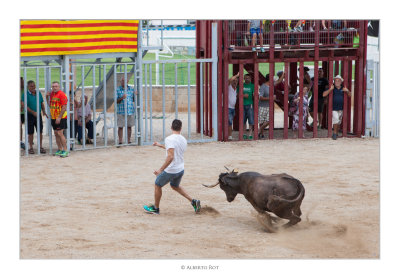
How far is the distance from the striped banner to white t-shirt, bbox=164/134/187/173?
20.3 feet

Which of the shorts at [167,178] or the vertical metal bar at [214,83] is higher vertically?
the vertical metal bar at [214,83]

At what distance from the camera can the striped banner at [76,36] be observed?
1546 cm

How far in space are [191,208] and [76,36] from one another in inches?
242

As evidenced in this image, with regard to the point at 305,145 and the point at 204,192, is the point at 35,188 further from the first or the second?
the point at 305,145

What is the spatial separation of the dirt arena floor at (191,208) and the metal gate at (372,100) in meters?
1.42

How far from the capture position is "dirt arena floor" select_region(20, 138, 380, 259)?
895 centimetres

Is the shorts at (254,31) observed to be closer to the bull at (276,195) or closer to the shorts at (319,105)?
the shorts at (319,105)

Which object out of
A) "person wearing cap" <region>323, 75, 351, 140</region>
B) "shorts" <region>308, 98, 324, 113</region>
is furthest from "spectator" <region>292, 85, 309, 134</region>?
"shorts" <region>308, 98, 324, 113</region>

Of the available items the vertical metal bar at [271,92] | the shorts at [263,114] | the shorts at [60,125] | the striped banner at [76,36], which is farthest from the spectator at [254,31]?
the shorts at [60,125]

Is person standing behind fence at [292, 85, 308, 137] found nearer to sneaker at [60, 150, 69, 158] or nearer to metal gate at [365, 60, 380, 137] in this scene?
metal gate at [365, 60, 380, 137]

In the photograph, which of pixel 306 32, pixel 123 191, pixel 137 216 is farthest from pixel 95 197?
pixel 306 32

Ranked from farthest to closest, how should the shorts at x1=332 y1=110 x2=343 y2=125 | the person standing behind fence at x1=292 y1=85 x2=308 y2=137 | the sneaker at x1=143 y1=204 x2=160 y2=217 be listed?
the person standing behind fence at x1=292 y1=85 x2=308 y2=137, the shorts at x1=332 y1=110 x2=343 y2=125, the sneaker at x1=143 y1=204 x2=160 y2=217

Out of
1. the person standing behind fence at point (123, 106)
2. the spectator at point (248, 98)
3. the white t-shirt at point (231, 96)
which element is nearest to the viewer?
the person standing behind fence at point (123, 106)

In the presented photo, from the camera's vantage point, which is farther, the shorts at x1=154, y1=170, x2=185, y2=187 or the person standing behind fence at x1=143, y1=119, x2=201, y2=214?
the shorts at x1=154, y1=170, x2=185, y2=187
